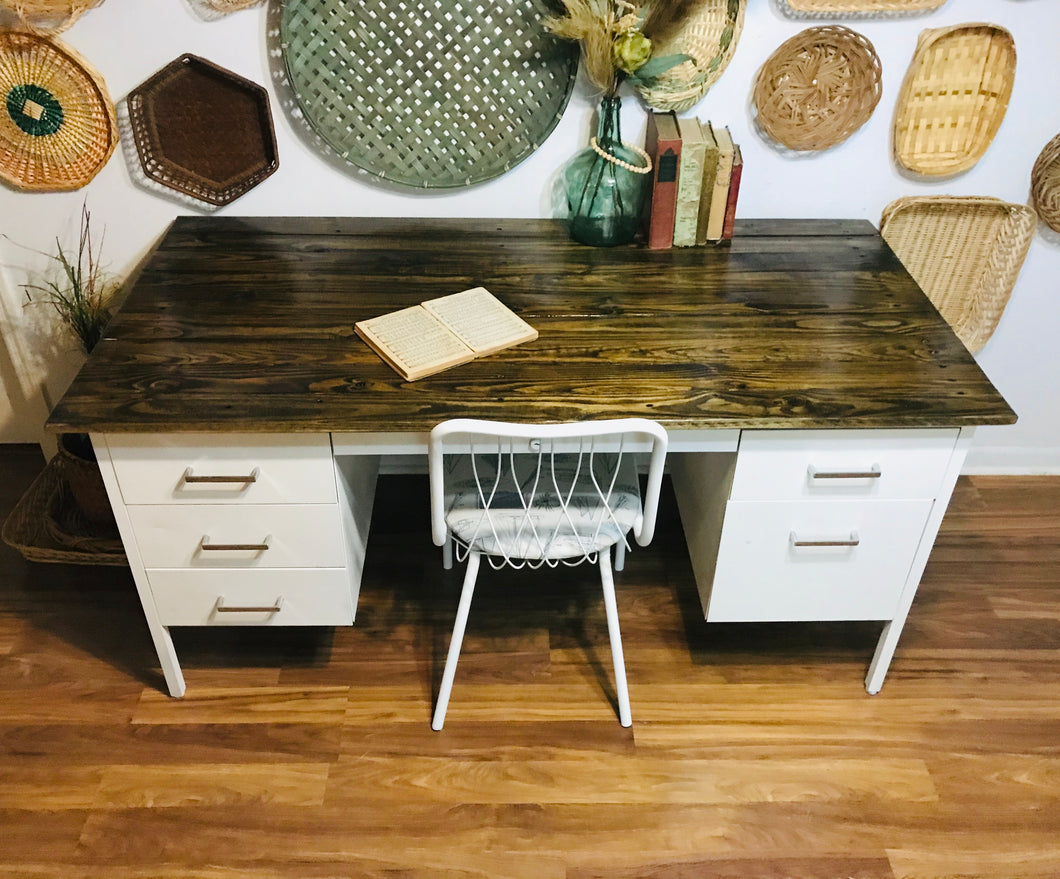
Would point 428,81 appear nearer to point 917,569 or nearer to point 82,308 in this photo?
point 82,308

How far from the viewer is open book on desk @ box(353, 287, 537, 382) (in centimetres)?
162

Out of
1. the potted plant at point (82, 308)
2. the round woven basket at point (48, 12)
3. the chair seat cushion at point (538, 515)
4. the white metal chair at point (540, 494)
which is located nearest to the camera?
the white metal chair at point (540, 494)

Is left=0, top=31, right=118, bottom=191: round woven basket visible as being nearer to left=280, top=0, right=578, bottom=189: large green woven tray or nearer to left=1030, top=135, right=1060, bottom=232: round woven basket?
left=280, top=0, right=578, bottom=189: large green woven tray

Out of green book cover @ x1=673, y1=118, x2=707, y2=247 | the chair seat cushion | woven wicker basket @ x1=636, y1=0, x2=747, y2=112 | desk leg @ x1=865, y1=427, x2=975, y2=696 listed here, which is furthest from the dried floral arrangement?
desk leg @ x1=865, y1=427, x2=975, y2=696

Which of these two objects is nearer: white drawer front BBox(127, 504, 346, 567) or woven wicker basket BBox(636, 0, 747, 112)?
white drawer front BBox(127, 504, 346, 567)

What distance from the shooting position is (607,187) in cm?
191

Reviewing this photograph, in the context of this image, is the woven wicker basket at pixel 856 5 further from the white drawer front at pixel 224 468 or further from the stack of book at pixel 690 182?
the white drawer front at pixel 224 468

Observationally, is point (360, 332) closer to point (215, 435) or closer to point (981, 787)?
point (215, 435)

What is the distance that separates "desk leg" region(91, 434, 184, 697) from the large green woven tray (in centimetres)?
79

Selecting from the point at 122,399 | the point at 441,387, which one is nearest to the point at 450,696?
the point at 441,387

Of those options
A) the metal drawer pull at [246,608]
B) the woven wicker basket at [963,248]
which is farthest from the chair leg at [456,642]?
the woven wicker basket at [963,248]

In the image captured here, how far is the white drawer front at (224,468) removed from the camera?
5.10 feet

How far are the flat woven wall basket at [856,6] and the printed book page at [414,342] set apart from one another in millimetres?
926

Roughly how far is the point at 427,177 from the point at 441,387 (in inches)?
25.1
